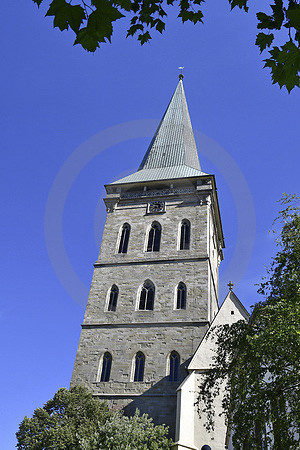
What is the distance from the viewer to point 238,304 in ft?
73.6

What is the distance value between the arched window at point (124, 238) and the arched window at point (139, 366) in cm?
757

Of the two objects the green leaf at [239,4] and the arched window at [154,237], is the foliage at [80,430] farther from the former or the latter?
the green leaf at [239,4]

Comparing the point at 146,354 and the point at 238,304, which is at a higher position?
the point at 238,304

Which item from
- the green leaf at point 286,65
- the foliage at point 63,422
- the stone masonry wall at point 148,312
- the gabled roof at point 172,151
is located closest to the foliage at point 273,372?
the green leaf at point 286,65

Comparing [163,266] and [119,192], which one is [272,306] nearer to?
[163,266]

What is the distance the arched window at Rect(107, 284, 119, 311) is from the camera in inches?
984

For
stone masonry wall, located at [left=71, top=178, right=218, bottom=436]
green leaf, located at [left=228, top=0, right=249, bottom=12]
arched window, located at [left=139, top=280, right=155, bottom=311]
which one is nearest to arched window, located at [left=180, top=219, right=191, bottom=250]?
stone masonry wall, located at [left=71, top=178, right=218, bottom=436]

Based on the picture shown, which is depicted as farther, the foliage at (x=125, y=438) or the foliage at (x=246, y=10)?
the foliage at (x=125, y=438)

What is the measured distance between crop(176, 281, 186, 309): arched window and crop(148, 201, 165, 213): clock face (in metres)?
6.24

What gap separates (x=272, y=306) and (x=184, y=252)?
17.6 m

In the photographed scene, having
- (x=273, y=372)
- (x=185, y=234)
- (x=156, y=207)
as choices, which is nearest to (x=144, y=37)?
(x=273, y=372)

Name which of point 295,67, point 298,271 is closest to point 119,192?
point 298,271

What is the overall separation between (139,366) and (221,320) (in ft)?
16.9

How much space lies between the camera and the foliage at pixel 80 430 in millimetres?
15500
